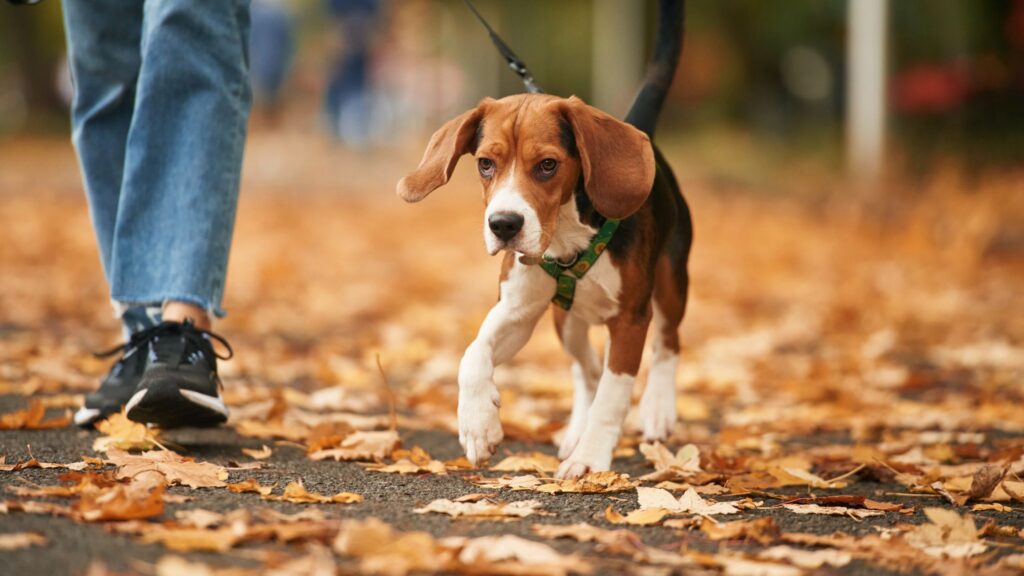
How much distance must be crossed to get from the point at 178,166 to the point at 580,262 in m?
1.33

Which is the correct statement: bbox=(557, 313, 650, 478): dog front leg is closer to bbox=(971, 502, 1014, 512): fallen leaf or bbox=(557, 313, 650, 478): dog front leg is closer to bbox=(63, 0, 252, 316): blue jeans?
bbox=(971, 502, 1014, 512): fallen leaf

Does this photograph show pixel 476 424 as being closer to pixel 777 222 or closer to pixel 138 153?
pixel 138 153

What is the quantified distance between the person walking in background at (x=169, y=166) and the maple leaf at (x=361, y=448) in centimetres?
33

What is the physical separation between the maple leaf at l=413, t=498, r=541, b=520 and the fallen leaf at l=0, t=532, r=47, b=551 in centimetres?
84

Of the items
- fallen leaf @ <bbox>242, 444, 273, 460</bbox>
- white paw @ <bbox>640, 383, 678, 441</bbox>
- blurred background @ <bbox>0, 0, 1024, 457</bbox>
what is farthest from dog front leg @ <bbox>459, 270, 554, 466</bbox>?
blurred background @ <bbox>0, 0, 1024, 457</bbox>

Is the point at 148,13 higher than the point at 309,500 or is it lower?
higher

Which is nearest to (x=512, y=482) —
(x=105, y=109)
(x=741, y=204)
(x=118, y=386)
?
(x=118, y=386)

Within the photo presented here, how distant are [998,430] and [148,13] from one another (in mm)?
3200

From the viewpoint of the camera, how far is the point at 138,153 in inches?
151

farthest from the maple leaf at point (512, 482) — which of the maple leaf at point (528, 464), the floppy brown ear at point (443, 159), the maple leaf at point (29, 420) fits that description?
the maple leaf at point (29, 420)

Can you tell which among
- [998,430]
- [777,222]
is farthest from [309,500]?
[777,222]

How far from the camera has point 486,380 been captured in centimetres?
330

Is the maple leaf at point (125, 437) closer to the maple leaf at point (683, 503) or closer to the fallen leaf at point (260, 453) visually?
the fallen leaf at point (260, 453)

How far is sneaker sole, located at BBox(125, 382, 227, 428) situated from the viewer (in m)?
3.45
